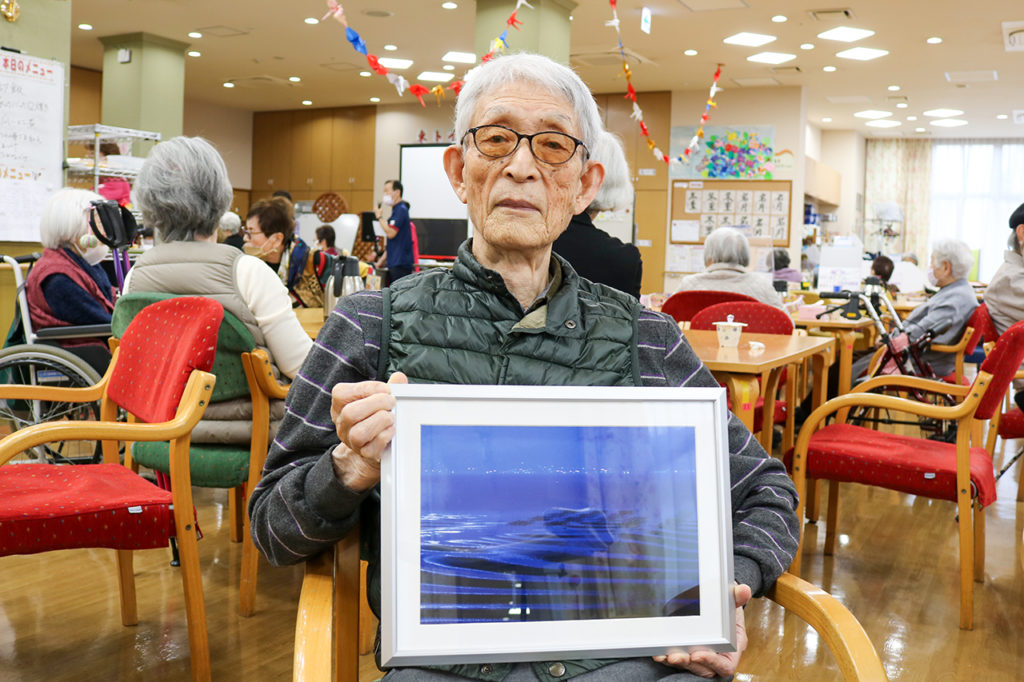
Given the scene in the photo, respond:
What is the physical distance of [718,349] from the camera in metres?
Result: 2.64

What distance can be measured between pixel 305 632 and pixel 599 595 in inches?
12.6

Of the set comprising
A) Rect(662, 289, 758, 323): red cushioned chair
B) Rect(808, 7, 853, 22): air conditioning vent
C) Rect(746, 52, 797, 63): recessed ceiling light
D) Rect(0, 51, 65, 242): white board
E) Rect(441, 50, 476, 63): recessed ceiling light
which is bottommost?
Rect(662, 289, 758, 323): red cushioned chair

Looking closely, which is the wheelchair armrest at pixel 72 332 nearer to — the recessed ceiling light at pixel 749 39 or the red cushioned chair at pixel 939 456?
the red cushioned chair at pixel 939 456

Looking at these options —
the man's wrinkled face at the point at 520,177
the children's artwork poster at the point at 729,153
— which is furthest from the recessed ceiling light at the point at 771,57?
the man's wrinkled face at the point at 520,177

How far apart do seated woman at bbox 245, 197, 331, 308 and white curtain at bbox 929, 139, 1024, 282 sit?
13070 millimetres

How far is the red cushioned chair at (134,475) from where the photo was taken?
5.43ft

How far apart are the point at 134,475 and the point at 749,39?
26.2 ft

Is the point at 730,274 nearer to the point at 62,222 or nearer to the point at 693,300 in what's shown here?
the point at 693,300

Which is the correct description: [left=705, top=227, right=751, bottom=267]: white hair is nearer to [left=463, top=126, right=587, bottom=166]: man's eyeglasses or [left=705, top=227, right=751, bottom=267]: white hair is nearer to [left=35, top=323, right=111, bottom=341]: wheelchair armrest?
[left=35, top=323, right=111, bottom=341]: wheelchair armrest

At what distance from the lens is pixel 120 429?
169cm

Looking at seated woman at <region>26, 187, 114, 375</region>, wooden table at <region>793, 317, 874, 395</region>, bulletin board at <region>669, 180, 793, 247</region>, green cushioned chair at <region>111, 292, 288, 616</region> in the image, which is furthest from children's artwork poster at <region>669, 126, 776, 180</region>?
green cushioned chair at <region>111, 292, 288, 616</region>

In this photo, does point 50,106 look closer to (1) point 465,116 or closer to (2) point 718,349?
(2) point 718,349

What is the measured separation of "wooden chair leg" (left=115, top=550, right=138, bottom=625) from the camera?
7.20ft

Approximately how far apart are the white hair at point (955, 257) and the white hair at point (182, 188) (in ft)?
12.9
